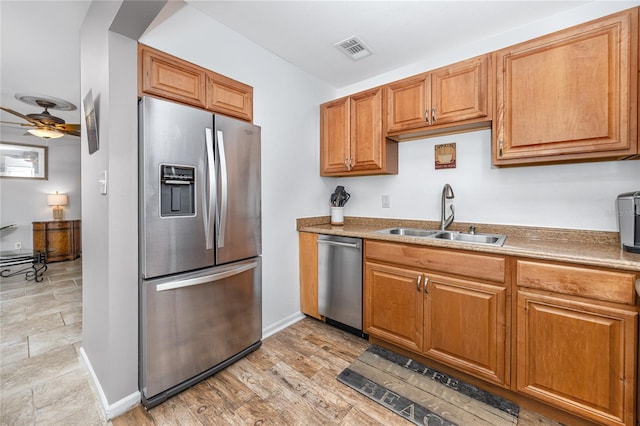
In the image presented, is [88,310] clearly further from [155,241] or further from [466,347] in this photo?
[466,347]

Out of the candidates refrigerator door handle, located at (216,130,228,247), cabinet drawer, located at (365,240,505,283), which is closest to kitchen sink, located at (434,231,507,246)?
cabinet drawer, located at (365,240,505,283)

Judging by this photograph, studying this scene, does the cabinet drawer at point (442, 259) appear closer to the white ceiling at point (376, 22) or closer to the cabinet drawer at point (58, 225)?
the white ceiling at point (376, 22)

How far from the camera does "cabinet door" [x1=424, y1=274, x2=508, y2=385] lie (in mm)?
1589

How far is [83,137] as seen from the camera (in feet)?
6.50

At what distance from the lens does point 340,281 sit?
2.38 meters

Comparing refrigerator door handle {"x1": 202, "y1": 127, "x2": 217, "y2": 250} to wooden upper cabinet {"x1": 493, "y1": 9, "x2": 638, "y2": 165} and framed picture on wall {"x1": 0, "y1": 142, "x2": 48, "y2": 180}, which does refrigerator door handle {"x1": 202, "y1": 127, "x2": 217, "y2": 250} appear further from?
framed picture on wall {"x1": 0, "y1": 142, "x2": 48, "y2": 180}

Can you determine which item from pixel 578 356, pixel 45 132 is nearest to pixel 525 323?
pixel 578 356

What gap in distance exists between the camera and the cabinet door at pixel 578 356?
1250 millimetres

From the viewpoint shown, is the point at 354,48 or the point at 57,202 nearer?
the point at 354,48

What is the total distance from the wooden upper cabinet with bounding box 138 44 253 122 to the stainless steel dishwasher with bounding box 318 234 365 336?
4.39 feet

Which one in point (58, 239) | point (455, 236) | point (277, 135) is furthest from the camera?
point (58, 239)

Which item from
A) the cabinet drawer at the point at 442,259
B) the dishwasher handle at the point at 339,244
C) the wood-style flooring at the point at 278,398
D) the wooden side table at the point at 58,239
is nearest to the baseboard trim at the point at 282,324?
the wood-style flooring at the point at 278,398

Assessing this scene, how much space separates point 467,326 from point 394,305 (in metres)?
0.51

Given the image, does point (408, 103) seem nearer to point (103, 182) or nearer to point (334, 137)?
point (334, 137)
